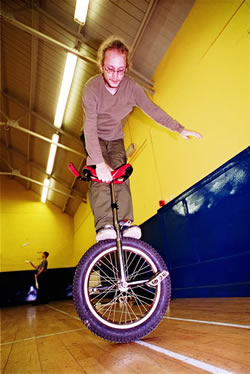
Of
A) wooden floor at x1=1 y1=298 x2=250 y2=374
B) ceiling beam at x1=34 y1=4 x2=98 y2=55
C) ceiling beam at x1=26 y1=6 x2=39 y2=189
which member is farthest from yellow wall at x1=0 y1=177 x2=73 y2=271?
wooden floor at x1=1 y1=298 x2=250 y2=374

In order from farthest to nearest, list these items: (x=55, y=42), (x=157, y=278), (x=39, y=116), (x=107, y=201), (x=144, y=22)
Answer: (x=39, y=116) → (x=55, y=42) → (x=144, y=22) → (x=107, y=201) → (x=157, y=278)

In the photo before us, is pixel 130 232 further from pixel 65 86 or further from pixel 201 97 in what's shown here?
pixel 65 86

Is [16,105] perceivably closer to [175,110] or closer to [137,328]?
[175,110]

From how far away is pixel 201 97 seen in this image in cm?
295

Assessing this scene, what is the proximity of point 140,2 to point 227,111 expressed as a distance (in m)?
2.45

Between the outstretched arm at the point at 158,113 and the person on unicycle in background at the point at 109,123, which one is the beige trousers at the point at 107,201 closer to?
the person on unicycle in background at the point at 109,123

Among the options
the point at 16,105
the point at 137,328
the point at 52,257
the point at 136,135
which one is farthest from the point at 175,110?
the point at 52,257

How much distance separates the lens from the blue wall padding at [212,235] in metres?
2.22

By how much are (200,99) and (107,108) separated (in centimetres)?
197

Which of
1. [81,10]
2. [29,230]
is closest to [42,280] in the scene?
[29,230]

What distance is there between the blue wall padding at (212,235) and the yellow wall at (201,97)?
0.23m

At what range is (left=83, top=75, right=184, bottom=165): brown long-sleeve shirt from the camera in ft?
4.41

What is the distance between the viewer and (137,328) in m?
1.09

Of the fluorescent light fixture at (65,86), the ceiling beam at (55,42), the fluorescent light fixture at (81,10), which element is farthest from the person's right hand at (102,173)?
the fluorescent light fixture at (65,86)
